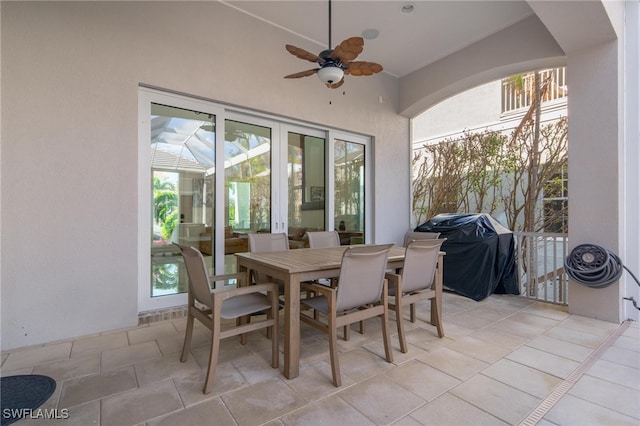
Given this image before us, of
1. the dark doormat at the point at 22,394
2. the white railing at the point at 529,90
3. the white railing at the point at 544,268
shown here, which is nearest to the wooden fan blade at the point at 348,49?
the dark doormat at the point at 22,394

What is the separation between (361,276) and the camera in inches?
84.0

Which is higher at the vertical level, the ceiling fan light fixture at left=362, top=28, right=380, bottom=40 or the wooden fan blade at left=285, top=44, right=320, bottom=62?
the ceiling fan light fixture at left=362, top=28, right=380, bottom=40

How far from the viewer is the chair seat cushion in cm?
208

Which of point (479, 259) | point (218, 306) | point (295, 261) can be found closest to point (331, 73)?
point (295, 261)

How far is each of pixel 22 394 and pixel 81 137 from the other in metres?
2.02

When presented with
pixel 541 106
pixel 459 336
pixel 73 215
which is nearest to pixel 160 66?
pixel 73 215

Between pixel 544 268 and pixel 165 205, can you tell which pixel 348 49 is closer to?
pixel 165 205

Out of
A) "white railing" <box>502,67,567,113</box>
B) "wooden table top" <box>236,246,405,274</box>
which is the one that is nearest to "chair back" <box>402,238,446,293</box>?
"wooden table top" <box>236,246,405,274</box>

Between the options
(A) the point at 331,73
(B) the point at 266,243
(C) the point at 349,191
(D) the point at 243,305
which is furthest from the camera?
(C) the point at 349,191

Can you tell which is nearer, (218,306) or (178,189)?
(218,306)

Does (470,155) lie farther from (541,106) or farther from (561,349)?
(561,349)

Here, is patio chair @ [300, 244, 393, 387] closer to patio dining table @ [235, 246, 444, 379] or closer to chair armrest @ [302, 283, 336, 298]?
chair armrest @ [302, 283, 336, 298]

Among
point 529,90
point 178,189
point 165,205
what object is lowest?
point 165,205

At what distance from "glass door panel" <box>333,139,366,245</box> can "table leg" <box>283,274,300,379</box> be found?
→ 2772 mm
